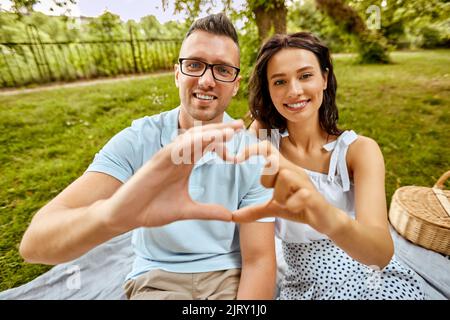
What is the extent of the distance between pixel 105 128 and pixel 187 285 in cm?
287

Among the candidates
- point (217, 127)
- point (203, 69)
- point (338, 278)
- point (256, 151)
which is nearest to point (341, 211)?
point (256, 151)

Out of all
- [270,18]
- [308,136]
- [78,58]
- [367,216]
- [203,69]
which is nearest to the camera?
[367,216]

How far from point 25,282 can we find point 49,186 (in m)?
1.06

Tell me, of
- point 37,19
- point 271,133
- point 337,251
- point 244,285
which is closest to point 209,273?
point 244,285

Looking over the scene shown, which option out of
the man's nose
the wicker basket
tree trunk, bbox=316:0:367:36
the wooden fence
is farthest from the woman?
tree trunk, bbox=316:0:367:36

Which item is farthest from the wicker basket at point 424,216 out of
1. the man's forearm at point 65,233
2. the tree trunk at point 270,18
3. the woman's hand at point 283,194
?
the tree trunk at point 270,18

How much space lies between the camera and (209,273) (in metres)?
1.17

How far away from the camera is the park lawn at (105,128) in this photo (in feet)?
8.18

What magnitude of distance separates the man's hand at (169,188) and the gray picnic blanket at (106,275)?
124 centimetres

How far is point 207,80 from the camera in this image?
3.72 ft

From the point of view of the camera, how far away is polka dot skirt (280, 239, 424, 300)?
117cm

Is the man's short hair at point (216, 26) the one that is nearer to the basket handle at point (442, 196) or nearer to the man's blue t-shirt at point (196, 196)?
the man's blue t-shirt at point (196, 196)

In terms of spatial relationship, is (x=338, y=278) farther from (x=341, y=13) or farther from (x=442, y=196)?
(x=341, y=13)
